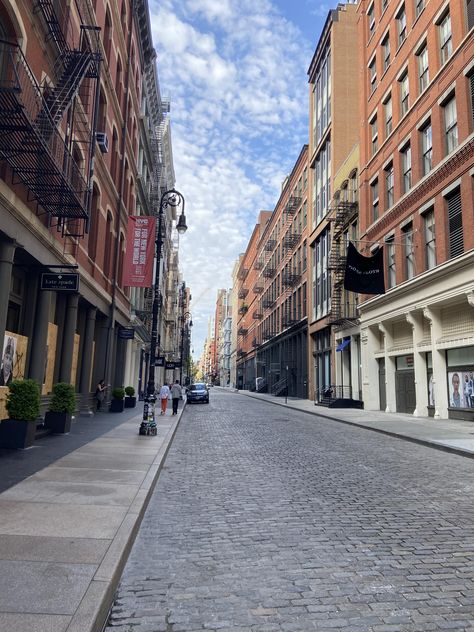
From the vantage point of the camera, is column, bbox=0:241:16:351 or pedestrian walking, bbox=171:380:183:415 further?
pedestrian walking, bbox=171:380:183:415

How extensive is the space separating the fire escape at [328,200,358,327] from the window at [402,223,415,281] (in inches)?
301

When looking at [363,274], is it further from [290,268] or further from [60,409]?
[290,268]

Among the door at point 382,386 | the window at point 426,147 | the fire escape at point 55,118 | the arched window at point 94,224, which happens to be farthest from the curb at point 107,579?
the door at point 382,386

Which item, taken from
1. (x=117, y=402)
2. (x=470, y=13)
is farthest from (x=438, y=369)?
(x=470, y=13)

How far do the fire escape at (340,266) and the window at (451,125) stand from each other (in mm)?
11151

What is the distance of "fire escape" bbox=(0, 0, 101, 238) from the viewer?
10.2 m

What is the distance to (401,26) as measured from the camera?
28.1 meters

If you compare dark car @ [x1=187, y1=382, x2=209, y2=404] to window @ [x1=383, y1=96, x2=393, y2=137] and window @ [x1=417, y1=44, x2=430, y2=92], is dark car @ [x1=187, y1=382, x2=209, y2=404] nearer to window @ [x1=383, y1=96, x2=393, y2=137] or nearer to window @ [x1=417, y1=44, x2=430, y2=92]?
window @ [x1=383, y1=96, x2=393, y2=137]

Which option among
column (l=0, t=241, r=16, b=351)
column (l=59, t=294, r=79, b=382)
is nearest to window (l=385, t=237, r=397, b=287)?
column (l=59, t=294, r=79, b=382)

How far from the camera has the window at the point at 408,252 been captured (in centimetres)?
2492

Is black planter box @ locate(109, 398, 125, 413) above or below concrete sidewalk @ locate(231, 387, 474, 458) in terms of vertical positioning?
above

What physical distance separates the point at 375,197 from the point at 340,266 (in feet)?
18.9

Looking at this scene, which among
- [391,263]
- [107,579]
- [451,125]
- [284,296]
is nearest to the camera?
[107,579]

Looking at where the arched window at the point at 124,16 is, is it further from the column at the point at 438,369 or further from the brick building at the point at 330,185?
the column at the point at 438,369
